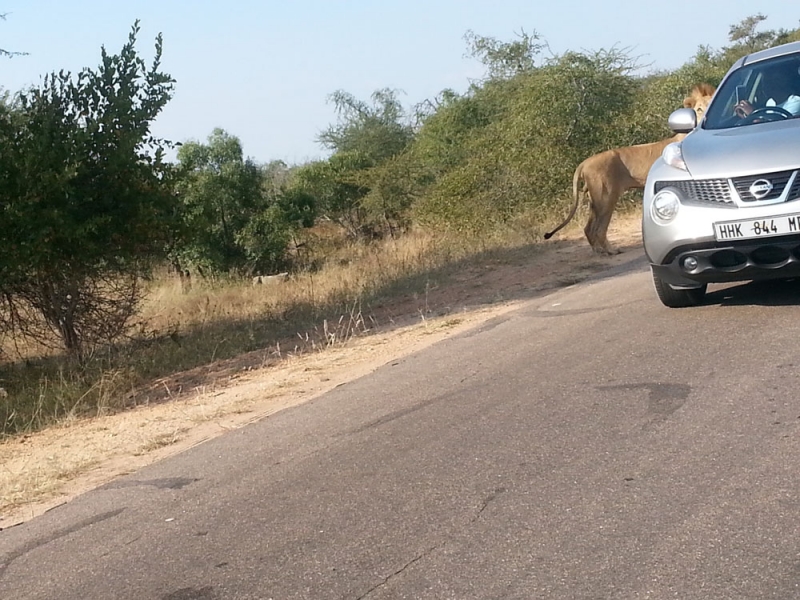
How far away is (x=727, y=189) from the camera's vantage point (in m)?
6.08

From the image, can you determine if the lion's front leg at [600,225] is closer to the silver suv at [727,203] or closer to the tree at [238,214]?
the silver suv at [727,203]

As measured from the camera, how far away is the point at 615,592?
3.18 m

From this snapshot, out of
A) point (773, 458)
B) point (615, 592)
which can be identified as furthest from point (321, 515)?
point (773, 458)

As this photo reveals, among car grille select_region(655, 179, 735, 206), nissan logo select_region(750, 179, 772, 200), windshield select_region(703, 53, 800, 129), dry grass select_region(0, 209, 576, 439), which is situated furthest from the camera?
dry grass select_region(0, 209, 576, 439)

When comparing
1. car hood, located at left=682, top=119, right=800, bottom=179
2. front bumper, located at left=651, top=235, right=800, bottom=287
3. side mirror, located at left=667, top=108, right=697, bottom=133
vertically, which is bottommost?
front bumper, located at left=651, top=235, right=800, bottom=287

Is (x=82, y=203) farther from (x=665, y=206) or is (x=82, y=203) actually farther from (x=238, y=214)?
(x=238, y=214)

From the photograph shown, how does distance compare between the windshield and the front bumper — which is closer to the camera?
the front bumper

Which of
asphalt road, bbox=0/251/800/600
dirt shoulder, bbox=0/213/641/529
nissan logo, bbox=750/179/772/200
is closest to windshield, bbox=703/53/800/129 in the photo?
nissan logo, bbox=750/179/772/200

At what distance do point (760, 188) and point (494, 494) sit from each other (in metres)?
2.90

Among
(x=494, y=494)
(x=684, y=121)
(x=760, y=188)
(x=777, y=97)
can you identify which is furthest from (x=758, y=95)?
(x=494, y=494)

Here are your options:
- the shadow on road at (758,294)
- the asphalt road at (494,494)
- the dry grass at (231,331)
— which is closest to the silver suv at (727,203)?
the shadow on road at (758,294)

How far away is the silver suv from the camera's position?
589 cm

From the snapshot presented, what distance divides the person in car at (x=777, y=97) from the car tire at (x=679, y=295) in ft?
4.14

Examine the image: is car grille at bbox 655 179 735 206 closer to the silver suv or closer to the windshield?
the silver suv
